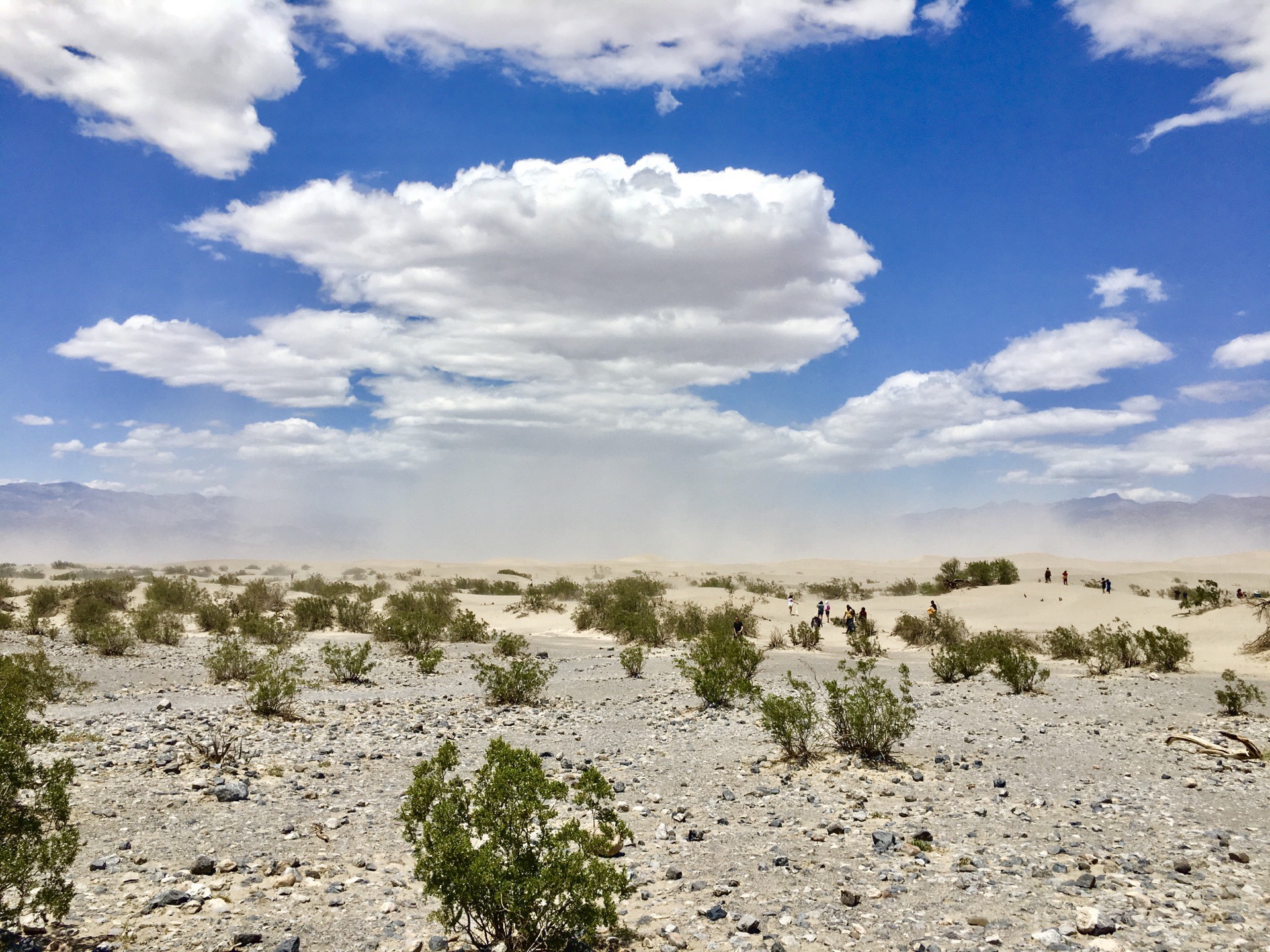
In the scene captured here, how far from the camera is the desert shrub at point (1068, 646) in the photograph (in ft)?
81.4

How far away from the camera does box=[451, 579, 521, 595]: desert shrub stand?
166ft

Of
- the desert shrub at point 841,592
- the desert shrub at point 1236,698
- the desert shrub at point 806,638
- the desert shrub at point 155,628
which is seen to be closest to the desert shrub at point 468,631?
the desert shrub at point 155,628

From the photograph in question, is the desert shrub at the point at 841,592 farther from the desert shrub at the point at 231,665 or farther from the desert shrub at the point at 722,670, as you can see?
the desert shrub at the point at 231,665

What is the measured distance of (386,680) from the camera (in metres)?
20.4

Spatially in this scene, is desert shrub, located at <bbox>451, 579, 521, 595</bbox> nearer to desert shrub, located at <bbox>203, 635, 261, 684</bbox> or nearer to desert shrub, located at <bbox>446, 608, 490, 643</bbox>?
desert shrub, located at <bbox>446, 608, 490, 643</bbox>

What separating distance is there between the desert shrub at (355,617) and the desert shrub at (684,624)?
37.8 ft

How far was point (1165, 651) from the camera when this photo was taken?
826 inches

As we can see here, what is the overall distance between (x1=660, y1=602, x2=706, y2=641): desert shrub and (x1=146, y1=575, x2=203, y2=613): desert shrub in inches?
800

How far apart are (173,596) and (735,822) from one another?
34017mm

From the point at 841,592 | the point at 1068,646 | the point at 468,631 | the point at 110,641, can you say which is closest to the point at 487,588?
the point at 468,631

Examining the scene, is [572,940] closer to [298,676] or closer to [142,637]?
[298,676]

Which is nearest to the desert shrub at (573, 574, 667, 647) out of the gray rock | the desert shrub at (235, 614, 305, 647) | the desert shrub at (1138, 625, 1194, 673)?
the desert shrub at (235, 614, 305, 647)

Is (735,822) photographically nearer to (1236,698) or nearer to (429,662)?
(1236,698)

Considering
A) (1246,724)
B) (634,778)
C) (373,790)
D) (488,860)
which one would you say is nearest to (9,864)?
(488,860)
